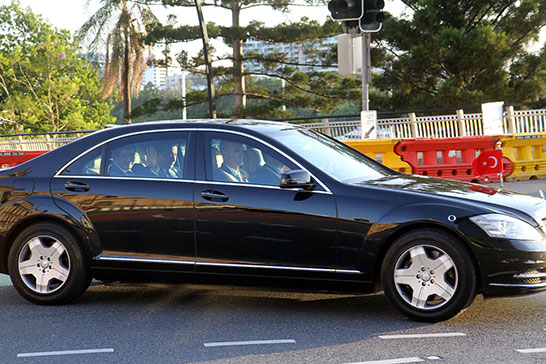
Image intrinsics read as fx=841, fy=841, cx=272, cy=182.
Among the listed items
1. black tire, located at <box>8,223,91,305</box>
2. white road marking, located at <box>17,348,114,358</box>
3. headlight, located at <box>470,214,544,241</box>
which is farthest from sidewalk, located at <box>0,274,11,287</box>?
headlight, located at <box>470,214,544,241</box>

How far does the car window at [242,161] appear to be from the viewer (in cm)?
622

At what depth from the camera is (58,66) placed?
68938mm

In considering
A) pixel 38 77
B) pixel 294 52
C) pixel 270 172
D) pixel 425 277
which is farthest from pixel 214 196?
pixel 38 77

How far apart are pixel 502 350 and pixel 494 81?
3523cm

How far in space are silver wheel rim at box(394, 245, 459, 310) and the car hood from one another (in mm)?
451

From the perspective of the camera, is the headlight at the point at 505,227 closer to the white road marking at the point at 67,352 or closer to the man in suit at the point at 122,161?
the white road marking at the point at 67,352

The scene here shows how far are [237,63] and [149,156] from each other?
37638mm

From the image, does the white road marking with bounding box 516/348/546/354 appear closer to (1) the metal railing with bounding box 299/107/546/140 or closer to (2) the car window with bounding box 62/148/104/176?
(2) the car window with bounding box 62/148/104/176

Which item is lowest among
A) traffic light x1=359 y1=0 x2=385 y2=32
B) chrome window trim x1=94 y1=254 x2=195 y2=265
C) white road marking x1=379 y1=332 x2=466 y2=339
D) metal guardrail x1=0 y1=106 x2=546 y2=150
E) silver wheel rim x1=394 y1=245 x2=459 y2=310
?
white road marking x1=379 y1=332 x2=466 y2=339

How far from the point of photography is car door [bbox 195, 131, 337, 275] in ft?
19.6

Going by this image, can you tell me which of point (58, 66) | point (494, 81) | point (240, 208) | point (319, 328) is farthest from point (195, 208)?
point (58, 66)

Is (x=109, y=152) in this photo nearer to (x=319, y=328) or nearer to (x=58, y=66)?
(x=319, y=328)

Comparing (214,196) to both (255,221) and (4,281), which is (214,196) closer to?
(255,221)

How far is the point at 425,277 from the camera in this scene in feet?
18.9
